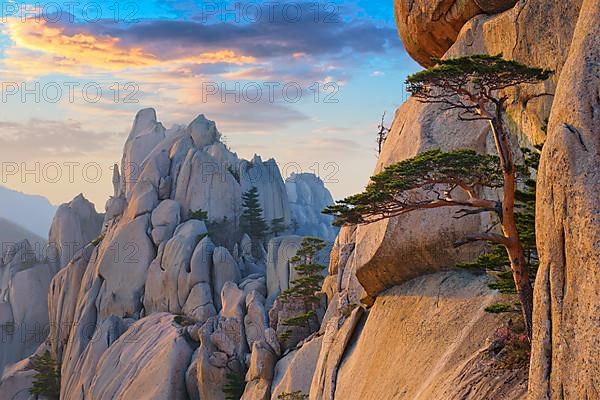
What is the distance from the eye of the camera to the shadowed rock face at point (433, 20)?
19.3 meters

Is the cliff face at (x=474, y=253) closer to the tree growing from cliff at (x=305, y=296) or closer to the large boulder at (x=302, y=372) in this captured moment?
the large boulder at (x=302, y=372)

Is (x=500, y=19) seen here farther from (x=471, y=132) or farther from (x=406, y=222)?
(x=406, y=222)

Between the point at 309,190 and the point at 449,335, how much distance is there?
287ft

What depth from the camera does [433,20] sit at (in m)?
20.7

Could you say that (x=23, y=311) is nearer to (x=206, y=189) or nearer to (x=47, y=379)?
(x=47, y=379)

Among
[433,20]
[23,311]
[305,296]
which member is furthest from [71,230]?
[433,20]

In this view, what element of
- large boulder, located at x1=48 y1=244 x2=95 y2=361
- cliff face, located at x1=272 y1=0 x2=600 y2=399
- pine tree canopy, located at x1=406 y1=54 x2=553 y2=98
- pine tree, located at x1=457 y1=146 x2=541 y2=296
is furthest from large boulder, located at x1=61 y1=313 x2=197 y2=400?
pine tree canopy, located at x1=406 y1=54 x2=553 y2=98

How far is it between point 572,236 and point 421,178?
398 cm

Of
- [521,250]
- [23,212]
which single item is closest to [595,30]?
[521,250]

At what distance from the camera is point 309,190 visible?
103250mm

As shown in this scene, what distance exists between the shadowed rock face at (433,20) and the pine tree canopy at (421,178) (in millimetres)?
7371

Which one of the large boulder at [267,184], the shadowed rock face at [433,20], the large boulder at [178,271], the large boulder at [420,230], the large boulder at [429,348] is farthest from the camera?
the large boulder at [267,184]

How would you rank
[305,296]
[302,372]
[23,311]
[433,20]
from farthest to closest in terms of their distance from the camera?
[23,311] → [305,296] → [302,372] → [433,20]

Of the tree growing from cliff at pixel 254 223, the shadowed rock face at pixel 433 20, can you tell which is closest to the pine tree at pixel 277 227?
the tree growing from cliff at pixel 254 223
